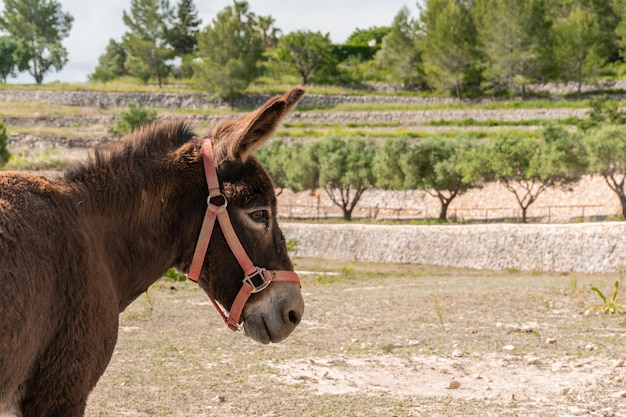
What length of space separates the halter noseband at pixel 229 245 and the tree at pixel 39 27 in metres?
104

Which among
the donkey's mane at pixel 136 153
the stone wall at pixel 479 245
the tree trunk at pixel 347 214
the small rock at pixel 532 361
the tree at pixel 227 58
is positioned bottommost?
the tree trunk at pixel 347 214

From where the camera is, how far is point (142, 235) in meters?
3.23

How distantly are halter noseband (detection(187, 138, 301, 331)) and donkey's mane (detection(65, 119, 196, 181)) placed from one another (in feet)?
0.70

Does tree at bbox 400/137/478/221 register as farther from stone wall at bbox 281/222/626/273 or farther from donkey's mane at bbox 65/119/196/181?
donkey's mane at bbox 65/119/196/181

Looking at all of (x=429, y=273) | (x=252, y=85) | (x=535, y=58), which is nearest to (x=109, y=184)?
(x=429, y=273)

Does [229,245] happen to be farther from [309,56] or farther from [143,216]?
[309,56]

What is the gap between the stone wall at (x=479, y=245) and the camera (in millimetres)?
A: 24438

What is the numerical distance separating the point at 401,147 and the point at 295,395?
129 feet

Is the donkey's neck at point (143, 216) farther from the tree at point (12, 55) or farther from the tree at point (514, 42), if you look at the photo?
the tree at point (12, 55)

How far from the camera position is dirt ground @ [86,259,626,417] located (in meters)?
7.09

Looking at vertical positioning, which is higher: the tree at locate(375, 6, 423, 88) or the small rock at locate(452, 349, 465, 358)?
the tree at locate(375, 6, 423, 88)

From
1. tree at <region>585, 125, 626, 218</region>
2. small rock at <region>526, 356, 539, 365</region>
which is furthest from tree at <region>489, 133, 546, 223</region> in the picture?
small rock at <region>526, 356, 539, 365</region>

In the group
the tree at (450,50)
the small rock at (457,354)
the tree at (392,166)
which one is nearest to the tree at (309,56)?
the tree at (450,50)

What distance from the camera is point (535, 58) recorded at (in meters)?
74.1
